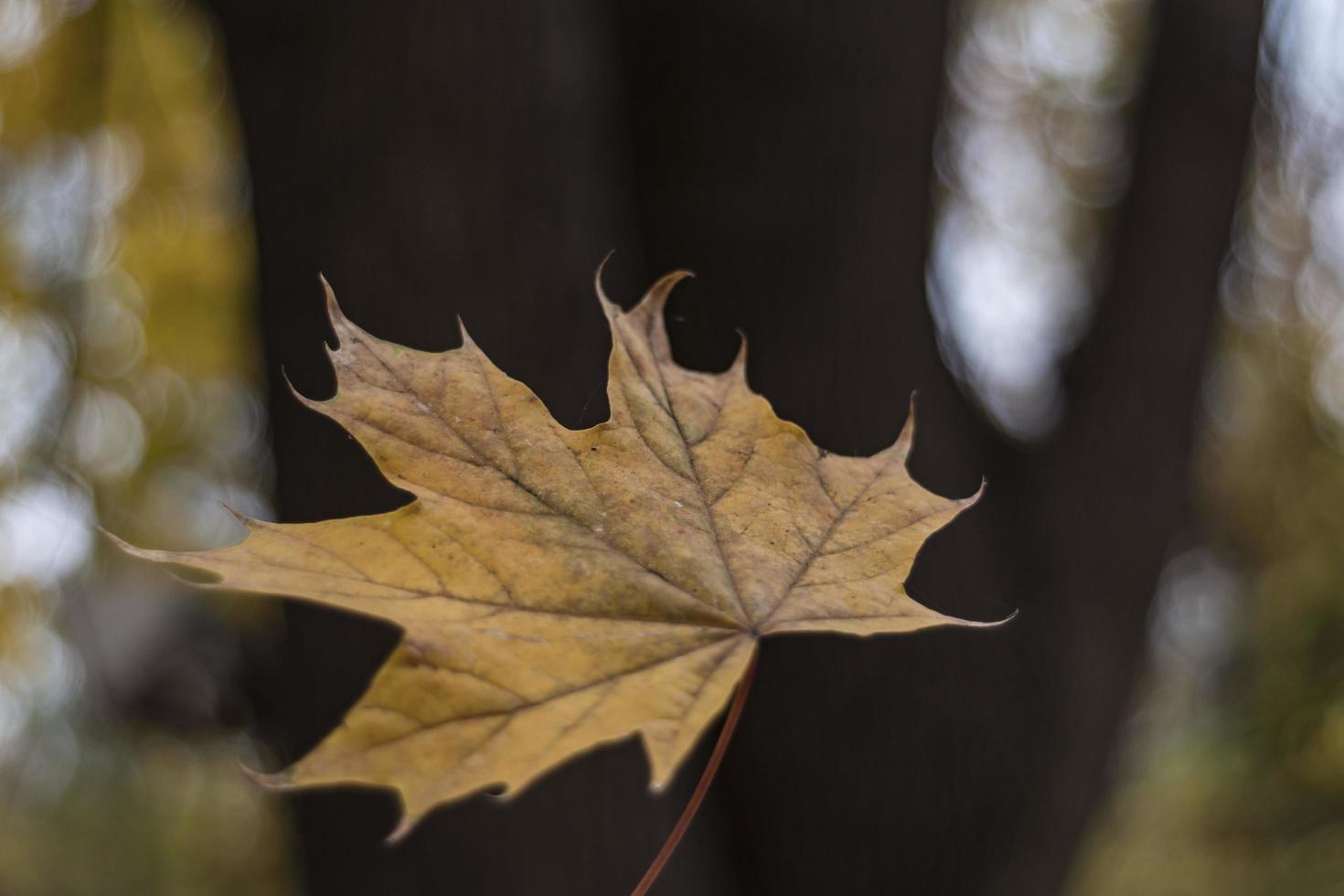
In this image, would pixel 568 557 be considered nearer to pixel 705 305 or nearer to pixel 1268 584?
pixel 705 305

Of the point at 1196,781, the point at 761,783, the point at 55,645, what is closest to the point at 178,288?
the point at 55,645


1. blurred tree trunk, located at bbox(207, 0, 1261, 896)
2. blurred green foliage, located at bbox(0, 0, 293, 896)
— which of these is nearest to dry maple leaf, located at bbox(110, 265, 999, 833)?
blurred tree trunk, located at bbox(207, 0, 1261, 896)

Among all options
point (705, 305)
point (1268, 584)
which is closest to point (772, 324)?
point (705, 305)

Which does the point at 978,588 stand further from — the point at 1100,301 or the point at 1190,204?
the point at 1190,204

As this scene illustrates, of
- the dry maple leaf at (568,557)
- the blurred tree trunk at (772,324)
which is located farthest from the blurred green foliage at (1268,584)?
the dry maple leaf at (568,557)

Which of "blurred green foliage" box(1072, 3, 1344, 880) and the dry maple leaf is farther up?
the dry maple leaf

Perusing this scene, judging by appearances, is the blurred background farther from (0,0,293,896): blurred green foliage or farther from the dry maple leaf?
the dry maple leaf

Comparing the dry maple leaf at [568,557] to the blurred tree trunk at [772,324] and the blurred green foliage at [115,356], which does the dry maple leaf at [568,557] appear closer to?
the blurred tree trunk at [772,324]
